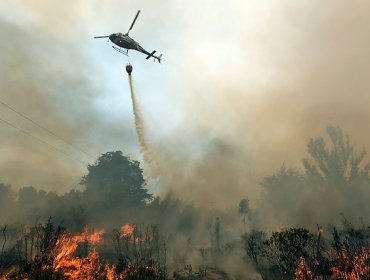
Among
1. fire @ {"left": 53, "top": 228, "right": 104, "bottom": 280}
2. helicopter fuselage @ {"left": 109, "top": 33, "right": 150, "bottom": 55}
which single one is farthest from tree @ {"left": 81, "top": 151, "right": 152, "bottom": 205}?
helicopter fuselage @ {"left": 109, "top": 33, "right": 150, "bottom": 55}

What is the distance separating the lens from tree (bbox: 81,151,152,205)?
351 ft

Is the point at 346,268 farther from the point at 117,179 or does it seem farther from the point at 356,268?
the point at 117,179

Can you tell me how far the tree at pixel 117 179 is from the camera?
107m

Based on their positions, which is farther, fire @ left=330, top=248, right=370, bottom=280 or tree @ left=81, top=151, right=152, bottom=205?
tree @ left=81, top=151, right=152, bottom=205

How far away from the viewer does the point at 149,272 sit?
54156mm

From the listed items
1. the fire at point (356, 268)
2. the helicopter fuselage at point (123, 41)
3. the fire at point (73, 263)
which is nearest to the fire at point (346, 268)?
the fire at point (356, 268)

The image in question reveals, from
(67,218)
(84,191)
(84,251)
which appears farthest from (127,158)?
(84,251)

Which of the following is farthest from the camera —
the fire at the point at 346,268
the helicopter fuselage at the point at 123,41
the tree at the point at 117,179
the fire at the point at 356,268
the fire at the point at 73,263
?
the tree at the point at 117,179

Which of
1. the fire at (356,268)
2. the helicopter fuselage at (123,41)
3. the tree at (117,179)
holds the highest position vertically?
the helicopter fuselage at (123,41)

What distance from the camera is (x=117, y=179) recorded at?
110 m

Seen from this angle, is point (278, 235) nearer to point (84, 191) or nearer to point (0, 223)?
point (84, 191)

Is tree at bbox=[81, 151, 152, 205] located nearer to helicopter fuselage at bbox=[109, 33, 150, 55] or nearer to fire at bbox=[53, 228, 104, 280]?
fire at bbox=[53, 228, 104, 280]

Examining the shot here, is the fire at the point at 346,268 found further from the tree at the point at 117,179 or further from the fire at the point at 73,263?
the tree at the point at 117,179

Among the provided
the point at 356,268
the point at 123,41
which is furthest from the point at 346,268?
the point at 123,41
